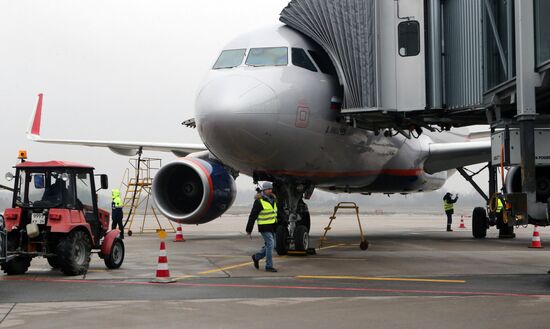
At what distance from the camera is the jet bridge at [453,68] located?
800cm

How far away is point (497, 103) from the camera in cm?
895

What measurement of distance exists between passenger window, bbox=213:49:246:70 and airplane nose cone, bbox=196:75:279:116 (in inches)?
20.1

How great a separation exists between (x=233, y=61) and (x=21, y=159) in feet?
12.6

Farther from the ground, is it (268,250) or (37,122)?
(37,122)

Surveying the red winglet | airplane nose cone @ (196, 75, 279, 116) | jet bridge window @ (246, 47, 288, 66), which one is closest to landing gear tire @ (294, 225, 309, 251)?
airplane nose cone @ (196, 75, 279, 116)

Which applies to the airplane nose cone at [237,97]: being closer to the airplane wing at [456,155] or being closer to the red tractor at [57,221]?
the red tractor at [57,221]

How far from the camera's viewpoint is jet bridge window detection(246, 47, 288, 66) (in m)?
12.0

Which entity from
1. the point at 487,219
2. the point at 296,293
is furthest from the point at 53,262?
the point at 487,219

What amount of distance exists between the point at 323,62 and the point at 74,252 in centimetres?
540

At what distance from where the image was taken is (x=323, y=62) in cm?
1255

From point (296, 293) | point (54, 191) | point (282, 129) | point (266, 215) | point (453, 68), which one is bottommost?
point (296, 293)

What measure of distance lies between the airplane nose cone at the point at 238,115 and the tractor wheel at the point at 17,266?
3.48m

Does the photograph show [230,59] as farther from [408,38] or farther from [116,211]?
[116,211]

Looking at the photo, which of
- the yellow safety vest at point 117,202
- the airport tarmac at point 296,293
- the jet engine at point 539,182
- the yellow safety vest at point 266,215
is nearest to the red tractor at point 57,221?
the airport tarmac at point 296,293
